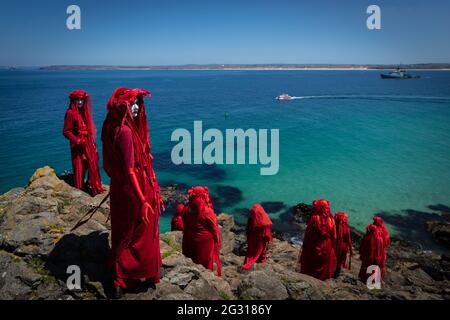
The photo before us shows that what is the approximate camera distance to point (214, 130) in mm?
43250

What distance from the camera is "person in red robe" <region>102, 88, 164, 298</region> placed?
4051 mm

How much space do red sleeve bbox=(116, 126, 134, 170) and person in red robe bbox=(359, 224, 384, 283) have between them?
24.1 feet

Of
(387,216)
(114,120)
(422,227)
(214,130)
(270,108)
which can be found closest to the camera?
(114,120)

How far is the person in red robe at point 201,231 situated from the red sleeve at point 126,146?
2.50m

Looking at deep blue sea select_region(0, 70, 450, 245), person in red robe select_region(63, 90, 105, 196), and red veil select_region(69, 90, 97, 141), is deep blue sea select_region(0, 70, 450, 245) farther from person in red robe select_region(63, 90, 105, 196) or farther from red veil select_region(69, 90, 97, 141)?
red veil select_region(69, 90, 97, 141)

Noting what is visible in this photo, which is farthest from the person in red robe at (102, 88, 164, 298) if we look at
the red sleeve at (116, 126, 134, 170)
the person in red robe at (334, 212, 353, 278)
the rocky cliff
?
the person in red robe at (334, 212, 353, 278)

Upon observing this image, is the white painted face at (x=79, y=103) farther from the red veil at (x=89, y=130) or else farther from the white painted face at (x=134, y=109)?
the white painted face at (x=134, y=109)

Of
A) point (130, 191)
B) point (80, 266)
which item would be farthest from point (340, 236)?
point (80, 266)

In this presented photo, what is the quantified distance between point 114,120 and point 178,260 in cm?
277

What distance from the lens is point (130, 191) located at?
13.6ft

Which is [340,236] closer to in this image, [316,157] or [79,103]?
[79,103]
